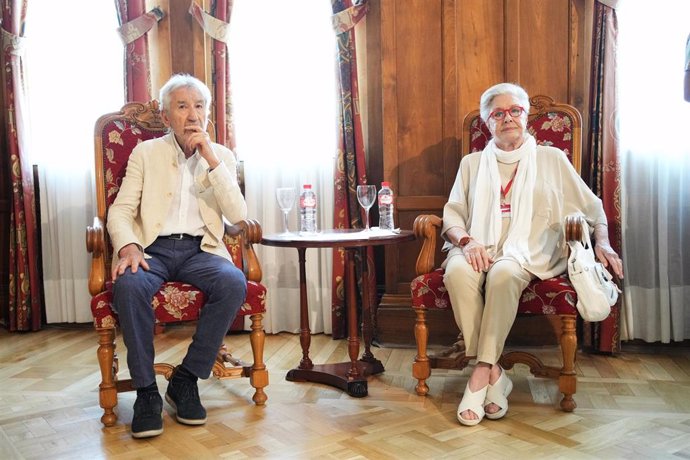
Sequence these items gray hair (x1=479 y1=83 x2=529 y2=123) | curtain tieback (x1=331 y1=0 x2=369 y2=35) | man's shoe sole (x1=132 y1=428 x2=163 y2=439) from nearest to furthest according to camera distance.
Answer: man's shoe sole (x1=132 y1=428 x2=163 y2=439)
gray hair (x1=479 y1=83 x2=529 y2=123)
curtain tieback (x1=331 y1=0 x2=369 y2=35)

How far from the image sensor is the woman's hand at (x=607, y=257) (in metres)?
2.35

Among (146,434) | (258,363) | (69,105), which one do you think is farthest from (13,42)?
(146,434)

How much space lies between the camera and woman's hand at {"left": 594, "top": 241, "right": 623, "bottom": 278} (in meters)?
2.35

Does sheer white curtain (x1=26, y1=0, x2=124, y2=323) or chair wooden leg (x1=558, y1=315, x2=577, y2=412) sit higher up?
sheer white curtain (x1=26, y1=0, x2=124, y2=323)

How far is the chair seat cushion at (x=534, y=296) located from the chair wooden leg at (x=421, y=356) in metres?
0.07

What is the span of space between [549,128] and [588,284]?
2.73ft

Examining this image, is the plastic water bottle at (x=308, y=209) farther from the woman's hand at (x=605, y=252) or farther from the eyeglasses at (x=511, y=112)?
the woman's hand at (x=605, y=252)

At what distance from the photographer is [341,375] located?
2639mm

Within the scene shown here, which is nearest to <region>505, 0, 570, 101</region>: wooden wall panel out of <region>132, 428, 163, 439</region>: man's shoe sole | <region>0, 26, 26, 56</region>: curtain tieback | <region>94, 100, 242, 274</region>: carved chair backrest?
<region>94, 100, 242, 274</region>: carved chair backrest

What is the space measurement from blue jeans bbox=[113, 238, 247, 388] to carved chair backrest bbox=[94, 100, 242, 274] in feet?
1.11

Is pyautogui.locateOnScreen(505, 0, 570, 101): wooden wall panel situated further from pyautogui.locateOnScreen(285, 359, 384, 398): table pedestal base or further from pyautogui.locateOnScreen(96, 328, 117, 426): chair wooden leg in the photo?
pyautogui.locateOnScreen(96, 328, 117, 426): chair wooden leg

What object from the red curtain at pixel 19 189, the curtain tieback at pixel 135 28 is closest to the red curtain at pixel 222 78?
the curtain tieback at pixel 135 28

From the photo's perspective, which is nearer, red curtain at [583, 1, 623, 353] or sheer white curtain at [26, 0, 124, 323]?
red curtain at [583, 1, 623, 353]

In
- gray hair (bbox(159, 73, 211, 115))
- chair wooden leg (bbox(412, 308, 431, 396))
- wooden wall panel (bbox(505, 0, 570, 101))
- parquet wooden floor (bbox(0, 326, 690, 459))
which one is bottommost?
parquet wooden floor (bbox(0, 326, 690, 459))
